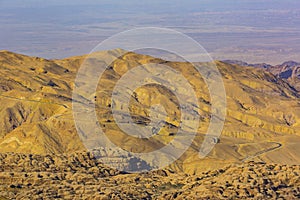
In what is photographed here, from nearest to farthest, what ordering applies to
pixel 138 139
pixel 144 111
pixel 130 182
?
1. pixel 130 182
2. pixel 138 139
3. pixel 144 111

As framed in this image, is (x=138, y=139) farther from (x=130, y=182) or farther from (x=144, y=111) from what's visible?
(x=130, y=182)

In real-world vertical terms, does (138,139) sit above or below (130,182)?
below

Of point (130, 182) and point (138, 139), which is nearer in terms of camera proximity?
Result: point (130, 182)

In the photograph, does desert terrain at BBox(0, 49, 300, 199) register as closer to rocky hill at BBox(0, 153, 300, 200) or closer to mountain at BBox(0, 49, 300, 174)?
rocky hill at BBox(0, 153, 300, 200)

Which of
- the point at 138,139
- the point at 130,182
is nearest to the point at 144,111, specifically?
the point at 138,139

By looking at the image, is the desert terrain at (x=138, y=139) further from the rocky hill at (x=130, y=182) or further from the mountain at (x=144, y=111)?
the mountain at (x=144, y=111)

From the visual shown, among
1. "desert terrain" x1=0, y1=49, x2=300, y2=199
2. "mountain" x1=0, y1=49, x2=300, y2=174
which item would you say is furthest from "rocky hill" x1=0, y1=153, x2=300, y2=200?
"mountain" x1=0, y1=49, x2=300, y2=174

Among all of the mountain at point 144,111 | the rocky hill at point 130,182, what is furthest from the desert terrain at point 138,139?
the mountain at point 144,111

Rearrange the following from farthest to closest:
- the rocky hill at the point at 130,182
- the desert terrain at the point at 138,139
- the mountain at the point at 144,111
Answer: the mountain at the point at 144,111
the desert terrain at the point at 138,139
the rocky hill at the point at 130,182
